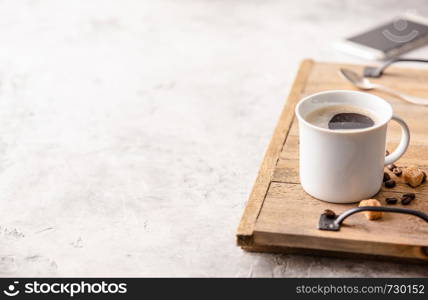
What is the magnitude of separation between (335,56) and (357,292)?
1.04 meters

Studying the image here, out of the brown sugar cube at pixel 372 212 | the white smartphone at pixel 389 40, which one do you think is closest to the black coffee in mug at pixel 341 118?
the brown sugar cube at pixel 372 212

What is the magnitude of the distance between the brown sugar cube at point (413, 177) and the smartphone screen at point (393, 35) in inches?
29.7

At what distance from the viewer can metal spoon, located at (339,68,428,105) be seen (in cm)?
143

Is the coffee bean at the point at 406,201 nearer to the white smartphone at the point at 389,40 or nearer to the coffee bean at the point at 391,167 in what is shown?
the coffee bean at the point at 391,167

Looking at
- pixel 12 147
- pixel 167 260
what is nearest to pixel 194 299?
pixel 167 260

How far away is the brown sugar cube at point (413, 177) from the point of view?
1.12m

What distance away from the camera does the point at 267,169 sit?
1192mm

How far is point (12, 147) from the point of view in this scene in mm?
1488

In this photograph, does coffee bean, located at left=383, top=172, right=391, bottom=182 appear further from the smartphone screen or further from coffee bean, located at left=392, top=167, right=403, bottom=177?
the smartphone screen

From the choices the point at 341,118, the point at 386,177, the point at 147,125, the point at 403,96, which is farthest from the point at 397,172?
the point at 147,125

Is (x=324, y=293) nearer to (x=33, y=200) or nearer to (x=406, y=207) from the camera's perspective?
(x=406, y=207)

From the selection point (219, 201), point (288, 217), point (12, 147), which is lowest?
point (12, 147)

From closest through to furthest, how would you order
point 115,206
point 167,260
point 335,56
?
point 167,260, point 115,206, point 335,56

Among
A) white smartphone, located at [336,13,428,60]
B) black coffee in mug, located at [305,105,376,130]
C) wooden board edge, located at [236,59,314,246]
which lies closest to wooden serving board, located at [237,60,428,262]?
wooden board edge, located at [236,59,314,246]
